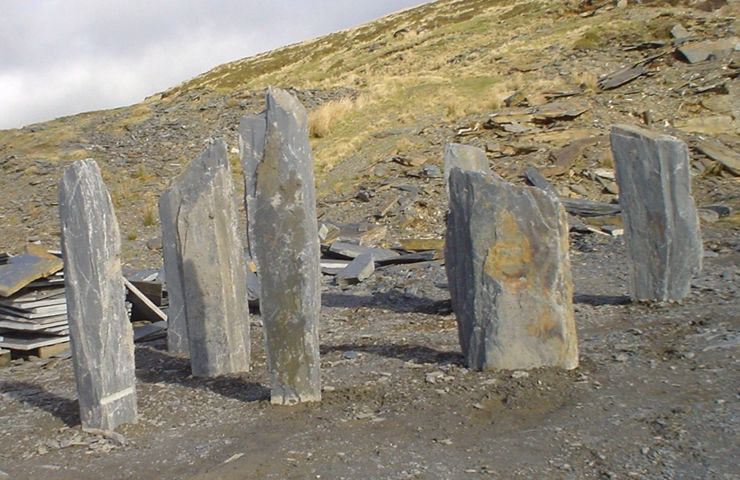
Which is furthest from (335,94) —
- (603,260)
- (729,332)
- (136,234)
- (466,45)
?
(729,332)

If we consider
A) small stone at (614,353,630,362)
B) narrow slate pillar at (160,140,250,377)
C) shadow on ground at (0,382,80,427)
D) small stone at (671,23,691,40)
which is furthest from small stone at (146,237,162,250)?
small stone at (671,23,691,40)

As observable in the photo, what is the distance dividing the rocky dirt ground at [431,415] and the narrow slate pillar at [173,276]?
0.76ft

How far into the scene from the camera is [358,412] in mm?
5777

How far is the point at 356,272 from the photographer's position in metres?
10.9

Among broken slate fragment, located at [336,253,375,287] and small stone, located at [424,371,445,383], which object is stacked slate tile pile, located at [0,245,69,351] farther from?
small stone, located at [424,371,445,383]

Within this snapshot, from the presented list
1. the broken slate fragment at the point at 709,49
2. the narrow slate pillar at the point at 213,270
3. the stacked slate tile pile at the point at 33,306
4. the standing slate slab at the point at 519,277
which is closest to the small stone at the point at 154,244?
the stacked slate tile pile at the point at 33,306

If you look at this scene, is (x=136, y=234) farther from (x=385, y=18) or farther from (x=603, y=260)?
(x=385, y=18)

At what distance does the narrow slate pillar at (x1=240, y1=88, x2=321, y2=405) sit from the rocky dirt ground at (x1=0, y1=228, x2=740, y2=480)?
0.55 m

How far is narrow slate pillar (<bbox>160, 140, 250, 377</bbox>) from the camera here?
23.3ft

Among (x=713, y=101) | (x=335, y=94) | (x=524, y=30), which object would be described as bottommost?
(x=713, y=101)

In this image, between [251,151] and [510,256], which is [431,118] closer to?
[510,256]

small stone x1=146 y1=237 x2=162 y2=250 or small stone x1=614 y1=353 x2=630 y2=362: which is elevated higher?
small stone x1=146 y1=237 x2=162 y2=250

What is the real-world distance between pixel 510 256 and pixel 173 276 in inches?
131

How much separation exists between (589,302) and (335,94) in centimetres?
1939
